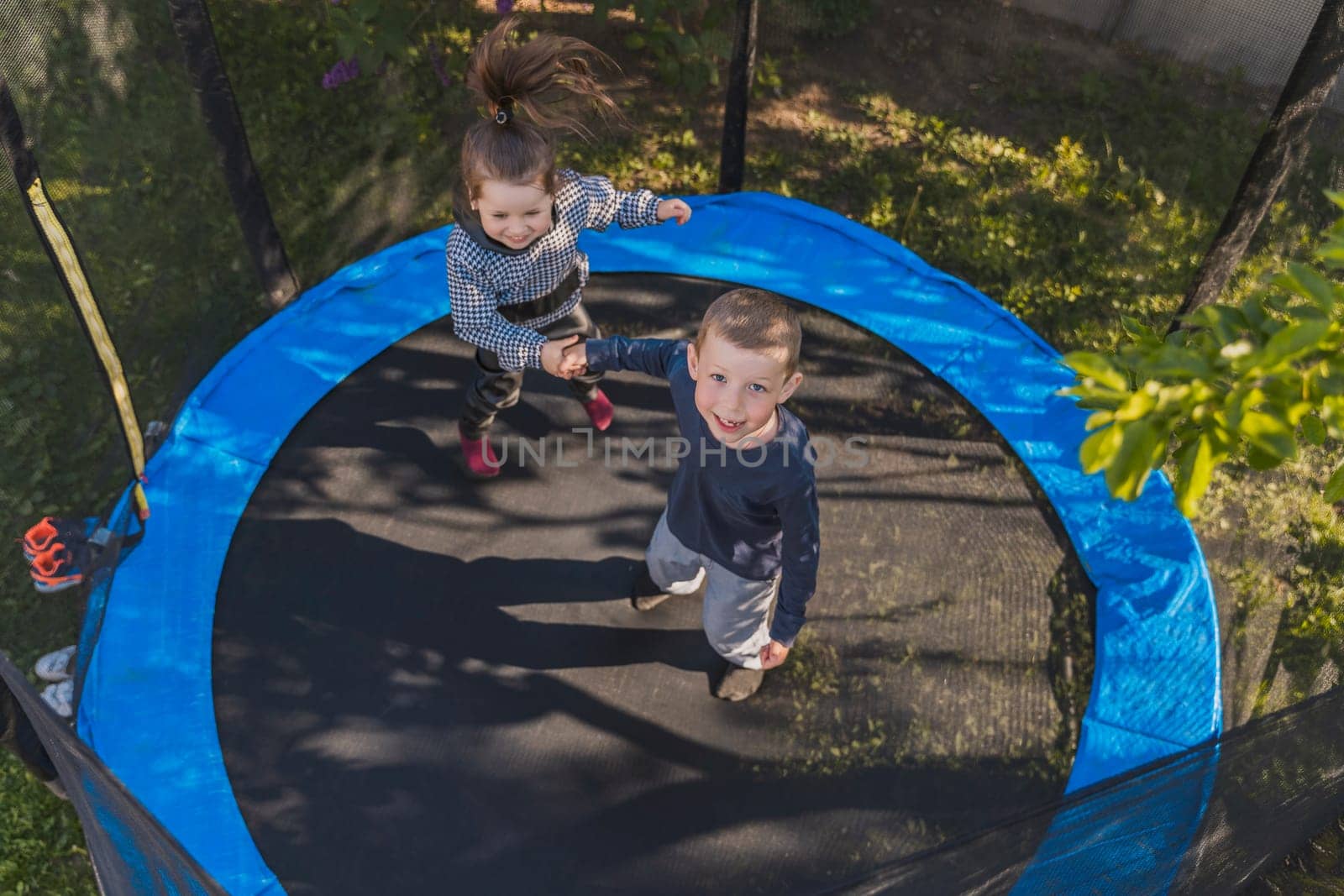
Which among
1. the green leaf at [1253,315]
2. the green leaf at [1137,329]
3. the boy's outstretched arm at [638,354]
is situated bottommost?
the boy's outstretched arm at [638,354]

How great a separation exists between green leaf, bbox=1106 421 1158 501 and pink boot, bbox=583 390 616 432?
73.3 inches

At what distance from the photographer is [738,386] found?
1653 millimetres

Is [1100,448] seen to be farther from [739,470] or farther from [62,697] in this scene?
[62,697]

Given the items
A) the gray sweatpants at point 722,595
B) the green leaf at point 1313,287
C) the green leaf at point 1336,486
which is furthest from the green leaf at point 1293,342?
the gray sweatpants at point 722,595

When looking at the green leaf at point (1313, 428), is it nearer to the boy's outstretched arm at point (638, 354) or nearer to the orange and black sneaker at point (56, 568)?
the boy's outstretched arm at point (638, 354)

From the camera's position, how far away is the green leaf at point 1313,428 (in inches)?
43.3

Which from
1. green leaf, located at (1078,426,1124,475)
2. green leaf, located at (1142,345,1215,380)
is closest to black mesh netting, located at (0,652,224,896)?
green leaf, located at (1078,426,1124,475)

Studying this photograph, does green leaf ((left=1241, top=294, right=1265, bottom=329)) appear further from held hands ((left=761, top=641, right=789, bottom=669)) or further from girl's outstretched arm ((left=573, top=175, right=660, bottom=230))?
girl's outstretched arm ((left=573, top=175, right=660, bottom=230))

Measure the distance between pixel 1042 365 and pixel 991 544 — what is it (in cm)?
62

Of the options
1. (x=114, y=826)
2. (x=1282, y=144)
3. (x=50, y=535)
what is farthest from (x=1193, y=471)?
(x=50, y=535)

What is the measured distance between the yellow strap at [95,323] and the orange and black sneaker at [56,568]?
0.63 feet

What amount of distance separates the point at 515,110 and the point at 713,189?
1658 millimetres

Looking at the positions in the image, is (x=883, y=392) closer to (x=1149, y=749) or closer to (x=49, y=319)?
(x=1149, y=749)

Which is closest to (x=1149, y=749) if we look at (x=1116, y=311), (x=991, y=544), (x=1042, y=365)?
(x=991, y=544)
